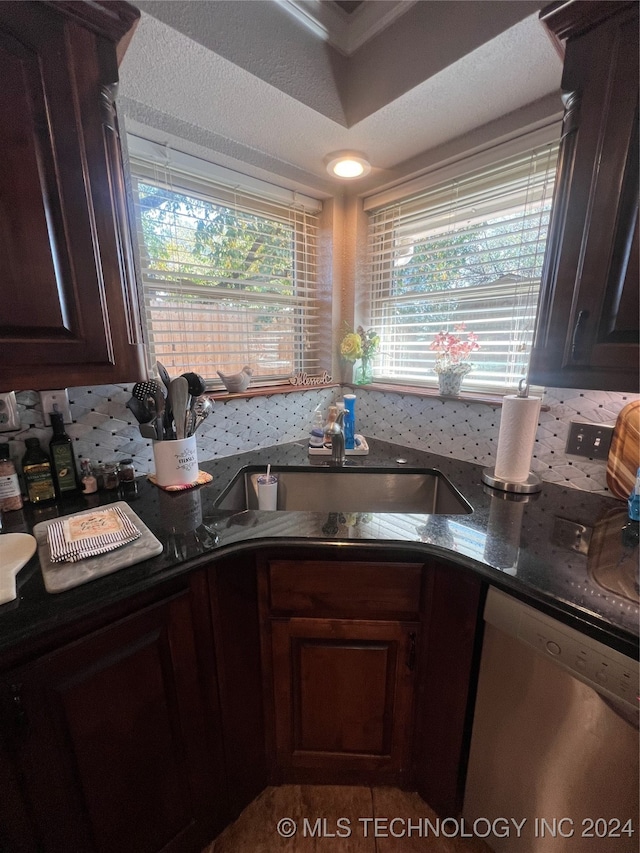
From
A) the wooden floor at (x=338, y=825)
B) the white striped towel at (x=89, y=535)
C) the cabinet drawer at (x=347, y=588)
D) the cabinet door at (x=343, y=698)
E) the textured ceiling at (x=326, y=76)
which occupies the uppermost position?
the textured ceiling at (x=326, y=76)

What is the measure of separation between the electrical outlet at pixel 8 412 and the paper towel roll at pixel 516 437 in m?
1.51

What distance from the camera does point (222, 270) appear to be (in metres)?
1.50

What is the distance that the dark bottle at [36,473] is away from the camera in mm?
1031

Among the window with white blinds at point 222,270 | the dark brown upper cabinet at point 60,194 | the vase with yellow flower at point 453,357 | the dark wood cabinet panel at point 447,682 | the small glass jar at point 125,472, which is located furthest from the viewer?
the vase with yellow flower at point 453,357

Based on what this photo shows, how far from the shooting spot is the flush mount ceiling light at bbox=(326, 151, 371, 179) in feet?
4.48

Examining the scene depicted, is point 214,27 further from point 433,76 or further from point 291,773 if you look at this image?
point 291,773

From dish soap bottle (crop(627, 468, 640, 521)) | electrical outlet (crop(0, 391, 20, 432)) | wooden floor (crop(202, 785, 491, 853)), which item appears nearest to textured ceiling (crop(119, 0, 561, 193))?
electrical outlet (crop(0, 391, 20, 432))

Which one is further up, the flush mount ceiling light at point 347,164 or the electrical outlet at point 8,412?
the flush mount ceiling light at point 347,164

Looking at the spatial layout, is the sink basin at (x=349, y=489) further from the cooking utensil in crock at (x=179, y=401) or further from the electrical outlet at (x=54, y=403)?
the electrical outlet at (x=54, y=403)

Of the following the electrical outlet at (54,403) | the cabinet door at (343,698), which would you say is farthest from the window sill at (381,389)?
Answer: the cabinet door at (343,698)

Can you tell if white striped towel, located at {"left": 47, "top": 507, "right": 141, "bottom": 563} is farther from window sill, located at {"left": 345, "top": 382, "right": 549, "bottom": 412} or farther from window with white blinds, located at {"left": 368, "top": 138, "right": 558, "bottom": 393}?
window with white blinds, located at {"left": 368, "top": 138, "right": 558, "bottom": 393}

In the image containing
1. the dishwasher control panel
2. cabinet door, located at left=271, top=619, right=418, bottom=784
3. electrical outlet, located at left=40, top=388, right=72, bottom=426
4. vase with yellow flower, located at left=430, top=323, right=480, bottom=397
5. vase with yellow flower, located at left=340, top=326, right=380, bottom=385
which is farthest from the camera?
vase with yellow flower, located at left=340, top=326, right=380, bottom=385

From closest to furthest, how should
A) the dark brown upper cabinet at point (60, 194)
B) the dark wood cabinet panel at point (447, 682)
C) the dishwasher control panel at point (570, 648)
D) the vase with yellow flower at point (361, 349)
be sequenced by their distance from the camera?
1. the dishwasher control panel at point (570, 648)
2. the dark brown upper cabinet at point (60, 194)
3. the dark wood cabinet panel at point (447, 682)
4. the vase with yellow flower at point (361, 349)

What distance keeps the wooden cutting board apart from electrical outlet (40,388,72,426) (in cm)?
→ 173
